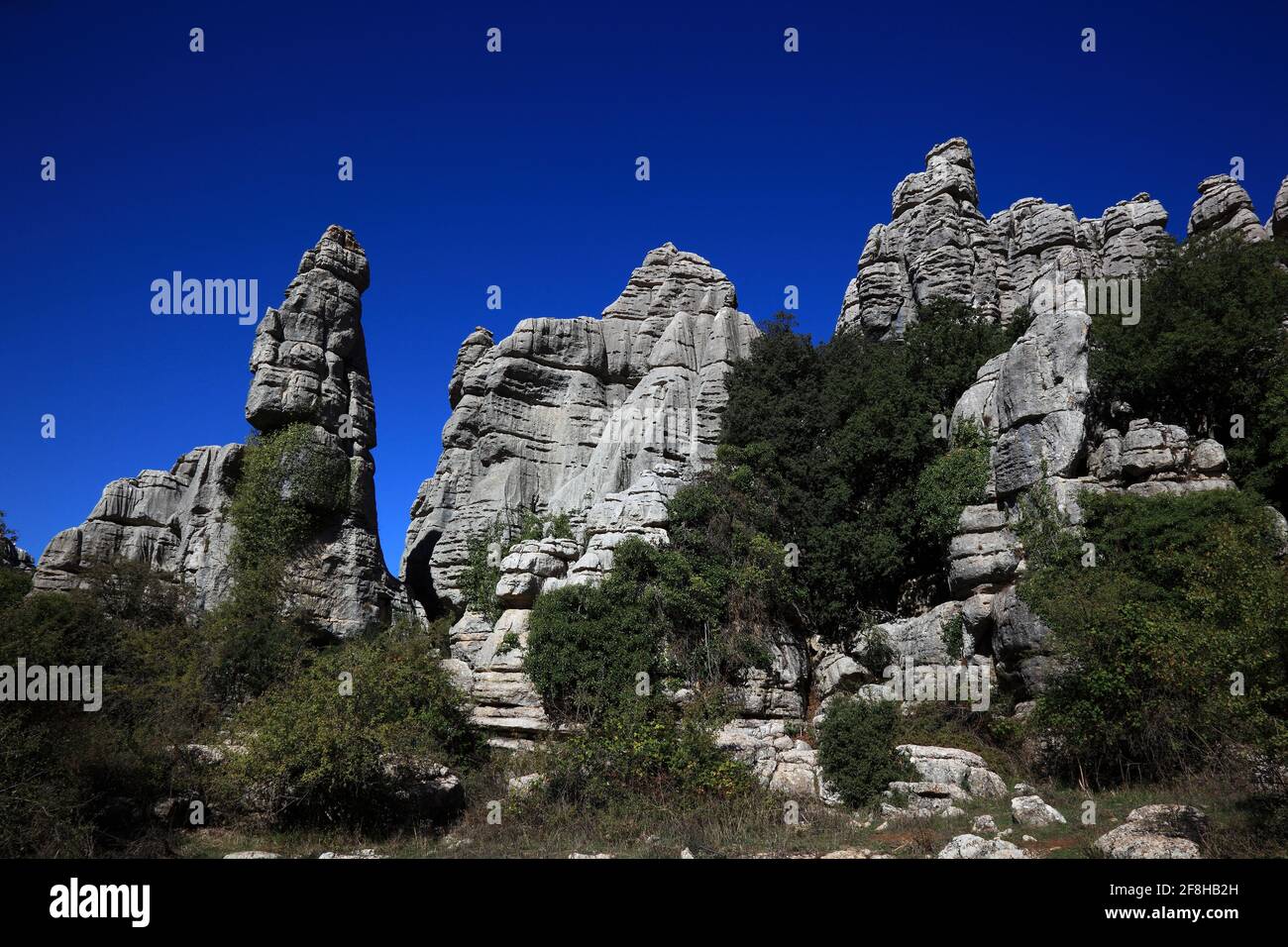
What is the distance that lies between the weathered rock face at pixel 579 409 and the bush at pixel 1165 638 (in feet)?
53.2

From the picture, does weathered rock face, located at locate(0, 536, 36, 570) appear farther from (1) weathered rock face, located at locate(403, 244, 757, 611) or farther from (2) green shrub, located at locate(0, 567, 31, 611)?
(2) green shrub, located at locate(0, 567, 31, 611)

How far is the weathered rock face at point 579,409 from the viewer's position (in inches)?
1300

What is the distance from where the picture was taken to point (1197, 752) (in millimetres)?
14258

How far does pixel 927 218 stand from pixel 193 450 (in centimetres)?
4291

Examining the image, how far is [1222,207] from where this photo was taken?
4081 cm

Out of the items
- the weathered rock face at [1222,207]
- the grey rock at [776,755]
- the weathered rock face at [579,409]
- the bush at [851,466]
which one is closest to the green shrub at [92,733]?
the grey rock at [776,755]

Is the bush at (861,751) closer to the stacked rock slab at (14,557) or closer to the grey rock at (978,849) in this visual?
the grey rock at (978,849)

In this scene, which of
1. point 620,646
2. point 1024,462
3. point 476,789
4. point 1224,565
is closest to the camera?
point 1224,565

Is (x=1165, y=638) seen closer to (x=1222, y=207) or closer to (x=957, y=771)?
(x=957, y=771)

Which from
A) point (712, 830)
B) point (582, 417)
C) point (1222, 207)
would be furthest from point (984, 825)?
point (1222, 207)

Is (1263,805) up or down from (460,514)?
down

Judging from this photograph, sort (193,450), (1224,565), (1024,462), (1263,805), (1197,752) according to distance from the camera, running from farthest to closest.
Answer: (193,450)
(1024,462)
(1197,752)
(1224,565)
(1263,805)

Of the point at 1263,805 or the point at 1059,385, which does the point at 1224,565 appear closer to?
the point at 1263,805

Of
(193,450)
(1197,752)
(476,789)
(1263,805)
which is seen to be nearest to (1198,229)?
(1197,752)
